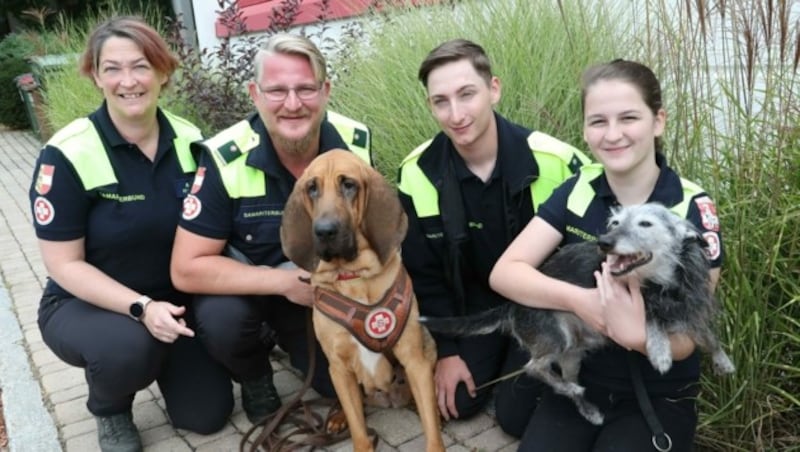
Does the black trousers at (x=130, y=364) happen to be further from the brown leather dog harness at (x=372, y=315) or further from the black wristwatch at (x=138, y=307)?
the brown leather dog harness at (x=372, y=315)

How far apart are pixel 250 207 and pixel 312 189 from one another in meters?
0.64

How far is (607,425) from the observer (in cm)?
250

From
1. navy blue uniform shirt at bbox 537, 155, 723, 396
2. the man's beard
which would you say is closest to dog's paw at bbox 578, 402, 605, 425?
navy blue uniform shirt at bbox 537, 155, 723, 396

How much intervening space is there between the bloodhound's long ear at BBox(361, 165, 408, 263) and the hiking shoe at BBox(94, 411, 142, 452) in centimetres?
160

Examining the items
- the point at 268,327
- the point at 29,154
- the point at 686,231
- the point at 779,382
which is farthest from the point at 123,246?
the point at 29,154

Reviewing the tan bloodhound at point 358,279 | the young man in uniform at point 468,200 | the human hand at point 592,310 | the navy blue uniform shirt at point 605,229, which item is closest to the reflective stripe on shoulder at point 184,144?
the tan bloodhound at point 358,279

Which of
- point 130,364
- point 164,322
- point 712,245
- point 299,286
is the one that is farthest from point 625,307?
point 130,364

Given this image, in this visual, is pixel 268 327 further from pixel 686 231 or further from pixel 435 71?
pixel 686 231

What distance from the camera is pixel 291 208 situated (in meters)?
2.68

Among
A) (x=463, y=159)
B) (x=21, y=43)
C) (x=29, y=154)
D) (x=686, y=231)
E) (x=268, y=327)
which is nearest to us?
(x=686, y=231)

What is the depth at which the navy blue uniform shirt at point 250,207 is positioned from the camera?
9.95ft

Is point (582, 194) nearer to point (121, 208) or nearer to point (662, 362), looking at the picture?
point (662, 362)

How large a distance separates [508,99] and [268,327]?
6.92 feet

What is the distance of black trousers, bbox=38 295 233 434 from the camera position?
2.95m
